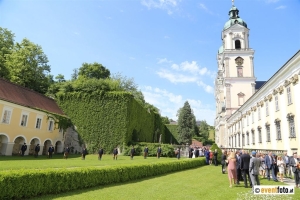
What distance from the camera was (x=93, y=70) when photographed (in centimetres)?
5372

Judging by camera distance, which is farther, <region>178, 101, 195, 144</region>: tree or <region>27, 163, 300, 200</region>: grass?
<region>178, 101, 195, 144</region>: tree

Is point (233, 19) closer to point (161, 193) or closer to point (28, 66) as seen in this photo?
point (28, 66)

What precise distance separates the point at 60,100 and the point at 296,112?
3155 centimetres

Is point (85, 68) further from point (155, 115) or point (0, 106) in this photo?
point (0, 106)

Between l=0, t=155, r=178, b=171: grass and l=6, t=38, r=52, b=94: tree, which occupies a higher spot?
l=6, t=38, r=52, b=94: tree

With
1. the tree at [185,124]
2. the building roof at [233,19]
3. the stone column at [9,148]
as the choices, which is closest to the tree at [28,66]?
the stone column at [9,148]

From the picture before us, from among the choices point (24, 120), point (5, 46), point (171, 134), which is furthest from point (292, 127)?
point (171, 134)

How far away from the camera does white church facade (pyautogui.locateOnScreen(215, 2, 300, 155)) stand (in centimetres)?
2073

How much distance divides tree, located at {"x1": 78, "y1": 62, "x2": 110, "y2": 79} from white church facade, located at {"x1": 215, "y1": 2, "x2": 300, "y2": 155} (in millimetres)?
32055

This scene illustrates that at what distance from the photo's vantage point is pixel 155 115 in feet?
178

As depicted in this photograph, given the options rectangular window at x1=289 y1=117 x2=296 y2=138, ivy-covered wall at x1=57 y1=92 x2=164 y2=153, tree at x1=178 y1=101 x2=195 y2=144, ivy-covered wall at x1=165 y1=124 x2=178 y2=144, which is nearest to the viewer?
rectangular window at x1=289 y1=117 x2=296 y2=138

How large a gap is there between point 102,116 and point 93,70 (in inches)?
946

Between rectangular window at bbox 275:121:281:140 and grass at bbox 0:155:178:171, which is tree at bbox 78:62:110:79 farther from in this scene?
rectangular window at bbox 275:121:281:140

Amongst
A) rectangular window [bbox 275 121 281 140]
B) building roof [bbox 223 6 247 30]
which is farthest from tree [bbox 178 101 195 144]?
rectangular window [bbox 275 121 281 140]
